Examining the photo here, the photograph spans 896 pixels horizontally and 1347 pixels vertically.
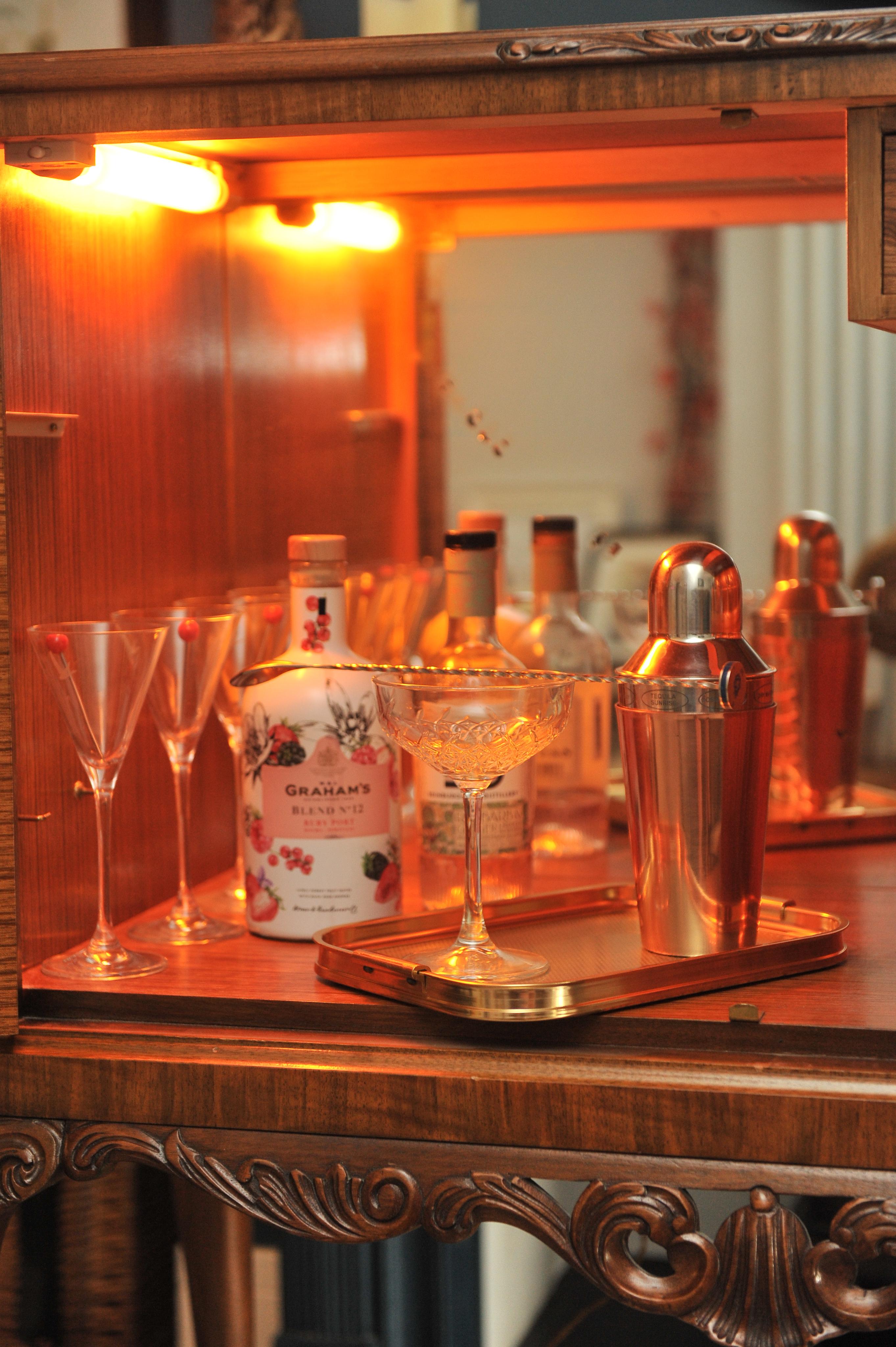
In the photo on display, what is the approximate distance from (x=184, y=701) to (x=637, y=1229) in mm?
443

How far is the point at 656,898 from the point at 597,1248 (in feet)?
0.65

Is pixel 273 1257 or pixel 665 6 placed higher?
pixel 665 6

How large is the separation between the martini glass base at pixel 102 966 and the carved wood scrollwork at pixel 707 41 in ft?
1.86

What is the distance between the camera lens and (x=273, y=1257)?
1.67 m

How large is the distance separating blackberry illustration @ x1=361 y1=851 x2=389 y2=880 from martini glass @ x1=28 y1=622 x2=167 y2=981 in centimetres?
14

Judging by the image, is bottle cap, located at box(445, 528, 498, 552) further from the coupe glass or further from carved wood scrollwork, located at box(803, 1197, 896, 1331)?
carved wood scrollwork, located at box(803, 1197, 896, 1331)

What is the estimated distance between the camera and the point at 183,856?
104 centimetres

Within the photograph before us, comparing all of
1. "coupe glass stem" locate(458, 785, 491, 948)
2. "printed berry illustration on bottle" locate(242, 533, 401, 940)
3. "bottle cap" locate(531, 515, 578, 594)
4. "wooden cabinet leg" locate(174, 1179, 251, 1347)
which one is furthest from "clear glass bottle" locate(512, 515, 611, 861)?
"wooden cabinet leg" locate(174, 1179, 251, 1347)

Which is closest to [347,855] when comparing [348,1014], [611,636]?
[348,1014]

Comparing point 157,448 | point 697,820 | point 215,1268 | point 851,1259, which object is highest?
point 157,448

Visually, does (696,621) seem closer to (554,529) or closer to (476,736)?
(476,736)

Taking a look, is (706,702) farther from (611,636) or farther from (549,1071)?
(611,636)

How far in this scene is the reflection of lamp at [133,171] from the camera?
34.1 inches

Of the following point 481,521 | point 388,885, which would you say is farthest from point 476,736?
point 481,521
